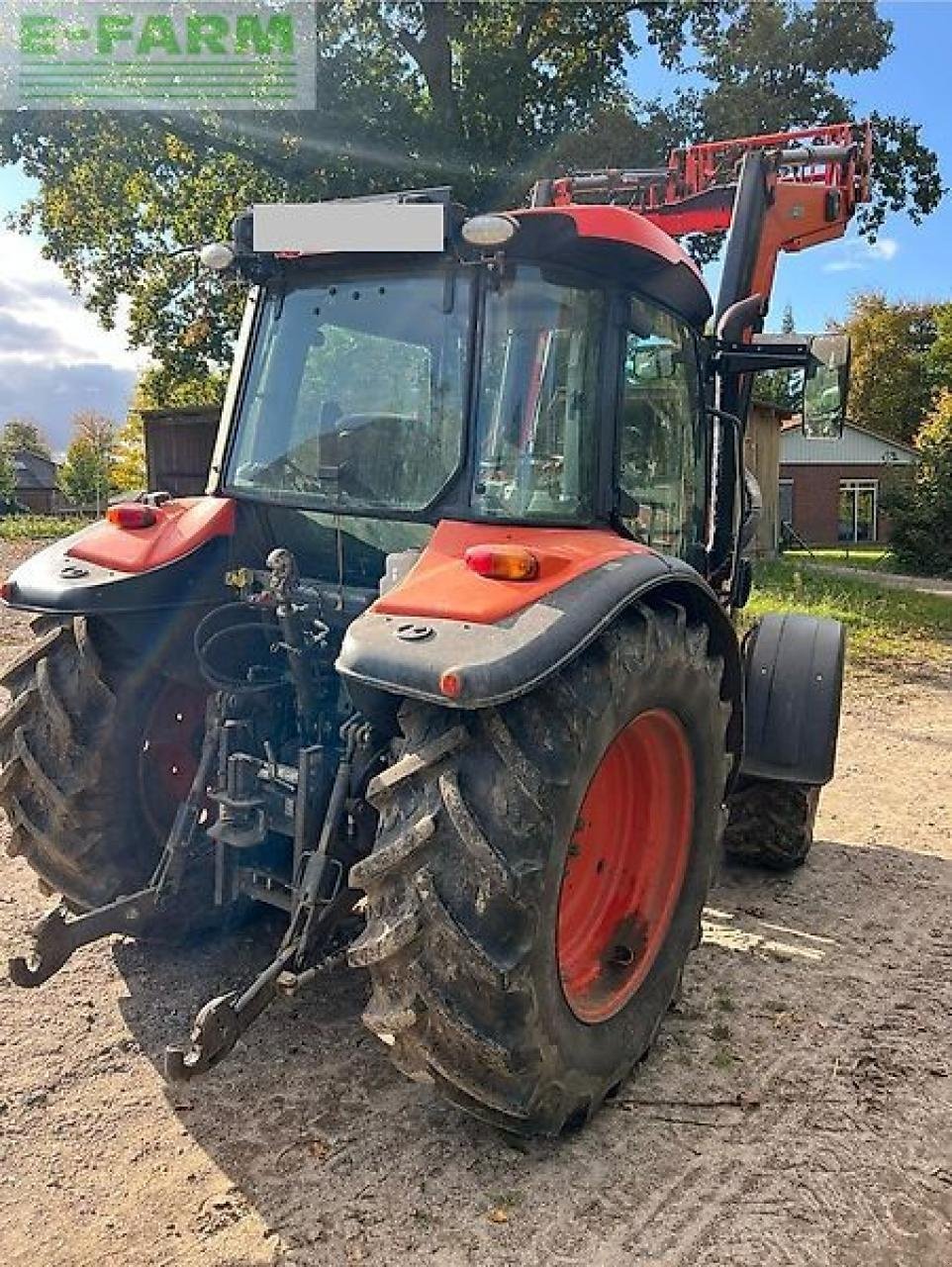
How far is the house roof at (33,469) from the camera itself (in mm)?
73938

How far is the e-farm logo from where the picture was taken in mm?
13773

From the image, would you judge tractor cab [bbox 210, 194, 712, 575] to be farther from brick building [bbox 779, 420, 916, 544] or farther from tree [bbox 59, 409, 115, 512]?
tree [bbox 59, 409, 115, 512]

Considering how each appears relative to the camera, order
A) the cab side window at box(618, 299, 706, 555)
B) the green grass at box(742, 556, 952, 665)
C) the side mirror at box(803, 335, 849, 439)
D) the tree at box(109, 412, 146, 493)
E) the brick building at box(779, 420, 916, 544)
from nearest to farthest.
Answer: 1. the cab side window at box(618, 299, 706, 555)
2. the side mirror at box(803, 335, 849, 439)
3. the green grass at box(742, 556, 952, 665)
4. the brick building at box(779, 420, 916, 544)
5. the tree at box(109, 412, 146, 493)

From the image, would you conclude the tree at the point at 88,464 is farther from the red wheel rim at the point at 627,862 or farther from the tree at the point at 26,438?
the red wheel rim at the point at 627,862

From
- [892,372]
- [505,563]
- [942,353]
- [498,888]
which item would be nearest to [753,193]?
[505,563]

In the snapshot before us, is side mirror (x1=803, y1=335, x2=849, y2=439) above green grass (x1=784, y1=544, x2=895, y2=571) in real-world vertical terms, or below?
above

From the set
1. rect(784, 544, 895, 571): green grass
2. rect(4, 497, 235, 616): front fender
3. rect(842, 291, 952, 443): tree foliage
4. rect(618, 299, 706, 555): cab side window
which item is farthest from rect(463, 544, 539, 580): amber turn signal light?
rect(842, 291, 952, 443): tree foliage

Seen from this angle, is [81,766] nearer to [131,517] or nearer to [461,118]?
[131,517]

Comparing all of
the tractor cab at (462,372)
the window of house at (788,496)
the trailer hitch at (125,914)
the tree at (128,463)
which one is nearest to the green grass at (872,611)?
the tractor cab at (462,372)

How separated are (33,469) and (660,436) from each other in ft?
268

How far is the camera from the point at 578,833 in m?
2.98

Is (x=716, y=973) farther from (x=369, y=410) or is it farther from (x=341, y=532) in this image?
(x=369, y=410)

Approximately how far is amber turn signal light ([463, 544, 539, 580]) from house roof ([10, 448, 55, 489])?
2930 inches

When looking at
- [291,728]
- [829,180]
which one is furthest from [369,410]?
[829,180]
